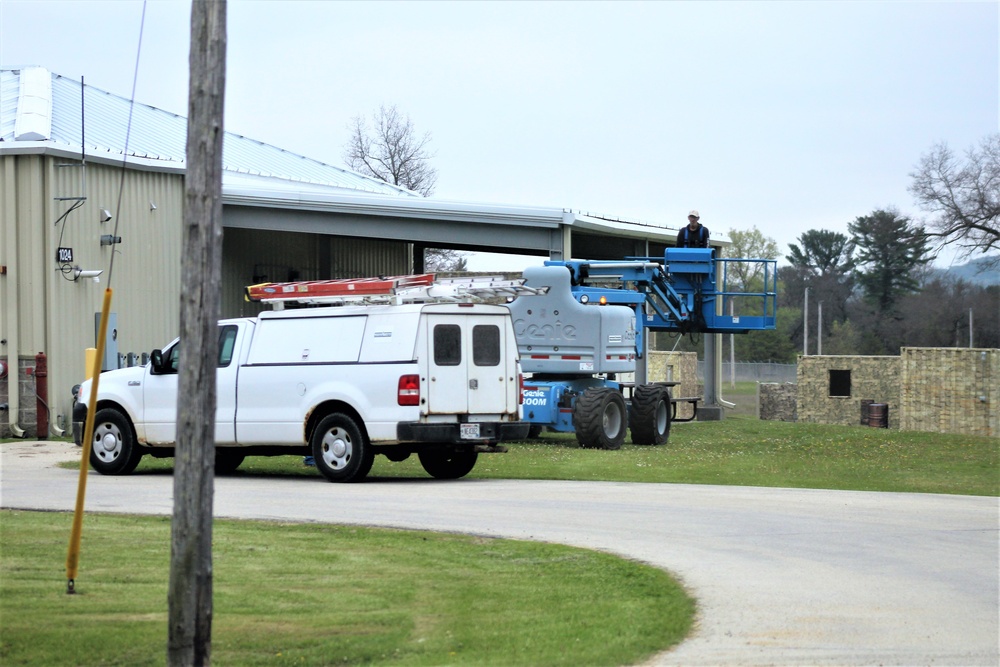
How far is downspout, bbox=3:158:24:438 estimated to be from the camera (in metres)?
23.4

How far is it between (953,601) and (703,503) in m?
5.47

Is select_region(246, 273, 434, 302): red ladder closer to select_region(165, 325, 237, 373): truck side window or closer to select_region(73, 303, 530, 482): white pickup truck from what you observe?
select_region(73, 303, 530, 482): white pickup truck

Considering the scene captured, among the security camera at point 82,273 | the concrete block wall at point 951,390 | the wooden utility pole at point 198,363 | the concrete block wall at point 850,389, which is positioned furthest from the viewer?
the concrete block wall at point 850,389

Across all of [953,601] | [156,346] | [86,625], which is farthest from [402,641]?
[156,346]

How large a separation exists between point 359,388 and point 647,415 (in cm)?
933

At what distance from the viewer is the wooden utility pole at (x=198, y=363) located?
21.5 ft

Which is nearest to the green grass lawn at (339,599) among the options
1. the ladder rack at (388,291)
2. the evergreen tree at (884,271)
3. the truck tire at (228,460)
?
the ladder rack at (388,291)

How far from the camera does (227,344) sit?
1661 centimetres

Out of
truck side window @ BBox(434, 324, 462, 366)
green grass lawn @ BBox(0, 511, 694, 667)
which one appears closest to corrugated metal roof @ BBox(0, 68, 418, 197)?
truck side window @ BBox(434, 324, 462, 366)

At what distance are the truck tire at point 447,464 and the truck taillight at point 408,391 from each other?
1.74 meters

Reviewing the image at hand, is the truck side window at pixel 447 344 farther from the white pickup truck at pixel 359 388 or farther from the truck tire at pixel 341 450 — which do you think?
the truck tire at pixel 341 450

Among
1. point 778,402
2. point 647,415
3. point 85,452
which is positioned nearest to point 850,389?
point 778,402

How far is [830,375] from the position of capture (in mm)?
46438

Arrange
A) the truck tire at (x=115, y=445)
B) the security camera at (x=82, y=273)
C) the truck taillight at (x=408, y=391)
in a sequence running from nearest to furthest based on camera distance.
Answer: the truck taillight at (x=408, y=391) → the truck tire at (x=115, y=445) → the security camera at (x=82, y=273)
